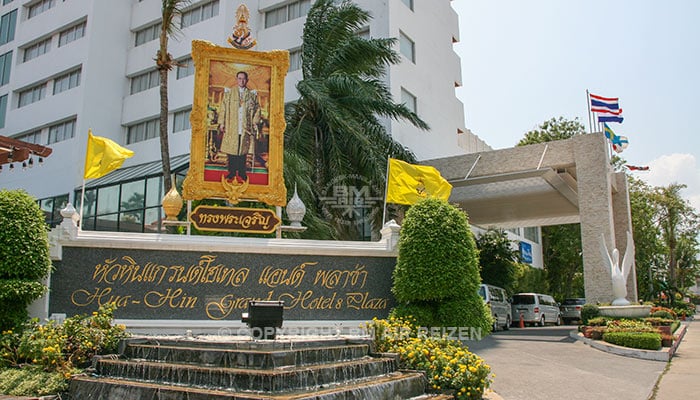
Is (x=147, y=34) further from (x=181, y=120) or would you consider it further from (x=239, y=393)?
(x=239, y=393)

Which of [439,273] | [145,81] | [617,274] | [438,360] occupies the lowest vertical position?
[438,360]

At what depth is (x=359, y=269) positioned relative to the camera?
13.2 m

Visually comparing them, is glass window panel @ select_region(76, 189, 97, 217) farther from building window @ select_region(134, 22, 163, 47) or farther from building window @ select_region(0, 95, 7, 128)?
building window @ select_region(0, 95, 7, 128)

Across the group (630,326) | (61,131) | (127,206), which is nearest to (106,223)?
(127,206)

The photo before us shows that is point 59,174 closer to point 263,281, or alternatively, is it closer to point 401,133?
point 401,133

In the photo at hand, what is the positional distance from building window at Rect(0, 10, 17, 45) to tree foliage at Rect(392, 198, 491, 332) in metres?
35.1

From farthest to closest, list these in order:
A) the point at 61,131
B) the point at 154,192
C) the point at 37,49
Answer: the point at 37,49 < the point at 61,131 < the point at 154,192

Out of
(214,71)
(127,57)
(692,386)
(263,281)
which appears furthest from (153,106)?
(692,386)

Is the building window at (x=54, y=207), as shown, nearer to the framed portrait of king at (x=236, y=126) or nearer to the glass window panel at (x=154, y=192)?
the glass window panel at (x=154, y=192)

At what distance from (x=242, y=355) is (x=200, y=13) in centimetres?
2724

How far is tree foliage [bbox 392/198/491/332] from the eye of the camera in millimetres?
12180

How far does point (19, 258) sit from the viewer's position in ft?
33.7

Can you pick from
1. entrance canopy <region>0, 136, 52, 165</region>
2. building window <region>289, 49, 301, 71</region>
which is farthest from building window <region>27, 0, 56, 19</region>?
building window <region>289, 49, 301, 71</region>

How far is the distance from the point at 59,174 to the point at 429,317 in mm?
26130
